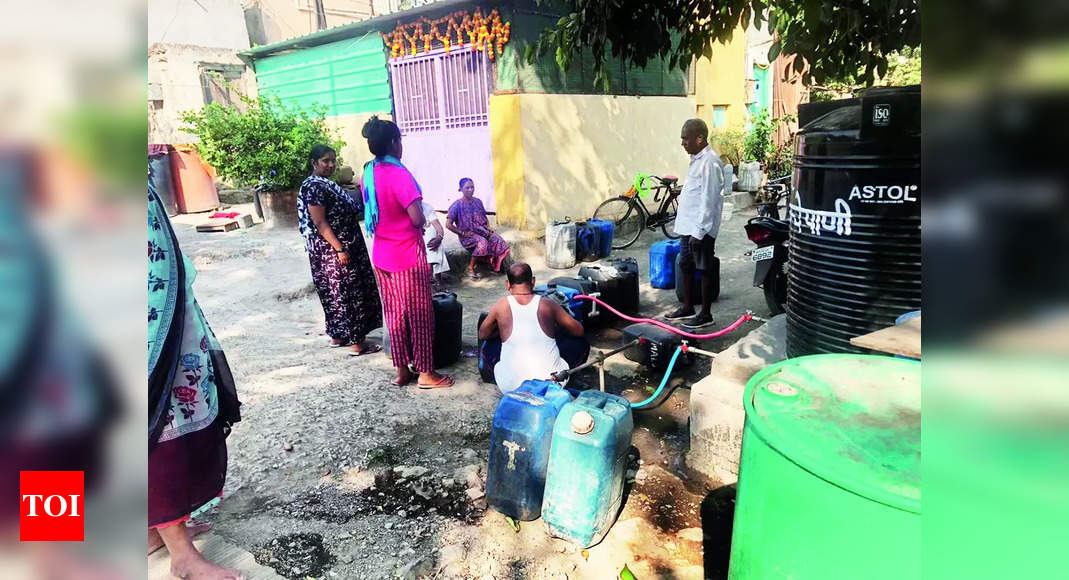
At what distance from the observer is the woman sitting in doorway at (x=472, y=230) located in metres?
7.25

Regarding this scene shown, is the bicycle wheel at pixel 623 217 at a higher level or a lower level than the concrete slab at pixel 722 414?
higher

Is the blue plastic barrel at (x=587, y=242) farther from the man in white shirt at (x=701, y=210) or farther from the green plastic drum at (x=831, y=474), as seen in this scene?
the green plastic drum at (x=831, y=474)

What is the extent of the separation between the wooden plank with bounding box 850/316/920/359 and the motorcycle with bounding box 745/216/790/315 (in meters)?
3.14

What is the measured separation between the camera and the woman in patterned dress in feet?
15.0

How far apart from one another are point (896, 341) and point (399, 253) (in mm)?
3008

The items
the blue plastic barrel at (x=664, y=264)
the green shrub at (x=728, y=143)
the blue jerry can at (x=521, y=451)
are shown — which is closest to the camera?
the blue jerry can at (x=521, y=451)

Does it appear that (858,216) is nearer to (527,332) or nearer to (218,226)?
(527,332)

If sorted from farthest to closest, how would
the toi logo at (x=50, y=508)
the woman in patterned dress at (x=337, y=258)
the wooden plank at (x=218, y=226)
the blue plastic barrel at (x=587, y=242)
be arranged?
the wooden plank at (x=218, y=226) → the blue plastic barrel at (x=587, y=242) → the woman in patterned dress at (x=337, y=258) → the toi logo at (x=50, y=508)

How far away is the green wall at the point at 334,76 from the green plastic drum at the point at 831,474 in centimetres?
965

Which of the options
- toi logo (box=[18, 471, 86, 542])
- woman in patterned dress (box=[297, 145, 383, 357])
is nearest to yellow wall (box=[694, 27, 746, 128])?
woman in patterned dress (box=[297, 145, 383, 357])

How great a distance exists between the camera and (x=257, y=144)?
1023 cm

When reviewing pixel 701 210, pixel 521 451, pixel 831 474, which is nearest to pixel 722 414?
pixel 521 451

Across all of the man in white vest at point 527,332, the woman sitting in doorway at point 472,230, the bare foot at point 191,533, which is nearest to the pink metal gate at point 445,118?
the woman sitting in doorway at point 472,230

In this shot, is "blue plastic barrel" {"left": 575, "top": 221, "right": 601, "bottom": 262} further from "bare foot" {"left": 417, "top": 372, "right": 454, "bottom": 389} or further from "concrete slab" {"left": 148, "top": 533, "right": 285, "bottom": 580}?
"concrete slab" {"left": 148, "top": 533, "right": 285, "bottom": 580}
